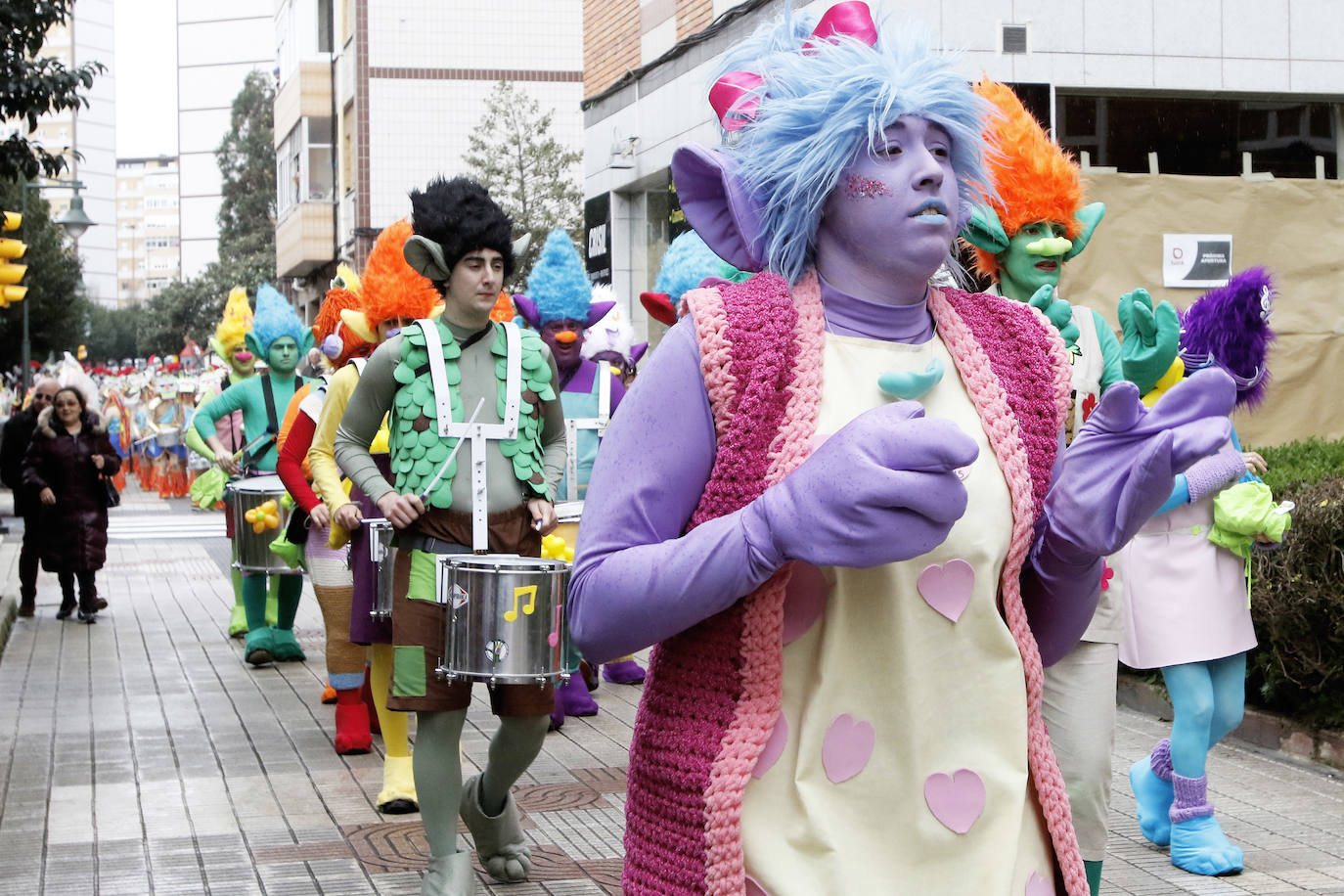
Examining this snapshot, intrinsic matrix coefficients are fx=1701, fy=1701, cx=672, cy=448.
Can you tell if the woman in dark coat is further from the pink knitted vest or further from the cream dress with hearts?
the cream dress with hearts

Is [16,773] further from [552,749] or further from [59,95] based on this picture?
[59,95]

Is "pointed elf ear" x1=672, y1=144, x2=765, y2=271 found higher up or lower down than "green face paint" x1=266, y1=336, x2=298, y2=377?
lower down

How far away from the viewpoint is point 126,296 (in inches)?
7618

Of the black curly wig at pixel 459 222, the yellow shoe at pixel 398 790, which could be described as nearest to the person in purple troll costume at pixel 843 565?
the black curly wig at pixel 459 222

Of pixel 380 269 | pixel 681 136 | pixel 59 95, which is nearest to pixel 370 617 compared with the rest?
pixel 380 269

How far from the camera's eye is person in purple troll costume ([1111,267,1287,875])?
19.2 feet

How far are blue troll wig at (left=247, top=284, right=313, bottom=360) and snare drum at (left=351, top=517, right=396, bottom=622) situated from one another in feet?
13.9

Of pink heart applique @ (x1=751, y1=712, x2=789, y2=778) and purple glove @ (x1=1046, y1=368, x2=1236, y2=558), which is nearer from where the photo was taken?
purple glove @ (x1=1046, y1=368, x2=1236, y2=558)

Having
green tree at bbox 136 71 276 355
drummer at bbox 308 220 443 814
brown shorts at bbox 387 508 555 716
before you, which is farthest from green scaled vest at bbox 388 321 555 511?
green tree at bbox 136 71 276 355

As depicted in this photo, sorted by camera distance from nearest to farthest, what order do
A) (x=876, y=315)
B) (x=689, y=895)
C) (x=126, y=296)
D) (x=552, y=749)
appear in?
(x=689, y=895) < (x=876, y=315) < (x=552, y=749) < (x=126, y=296)

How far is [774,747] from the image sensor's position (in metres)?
2.23

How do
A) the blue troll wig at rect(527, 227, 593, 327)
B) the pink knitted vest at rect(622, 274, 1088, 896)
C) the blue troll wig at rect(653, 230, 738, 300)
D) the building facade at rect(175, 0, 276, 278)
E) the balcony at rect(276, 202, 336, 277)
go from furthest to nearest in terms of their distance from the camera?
1. the building facade at rect(175, 0, 276, 278)
2. the balcony at rect(276, 202, 336, 277)
3. the blue troll wig at rect(527, 227, 593, 327)
4. the blue troll wig at rect(653, 230, 738, 300)
5. the pink knitted vest at rect(622, 274, 1088, 896)

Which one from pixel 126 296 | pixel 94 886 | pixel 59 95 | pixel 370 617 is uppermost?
pixel 126 296

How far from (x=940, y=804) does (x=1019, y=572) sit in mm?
346
